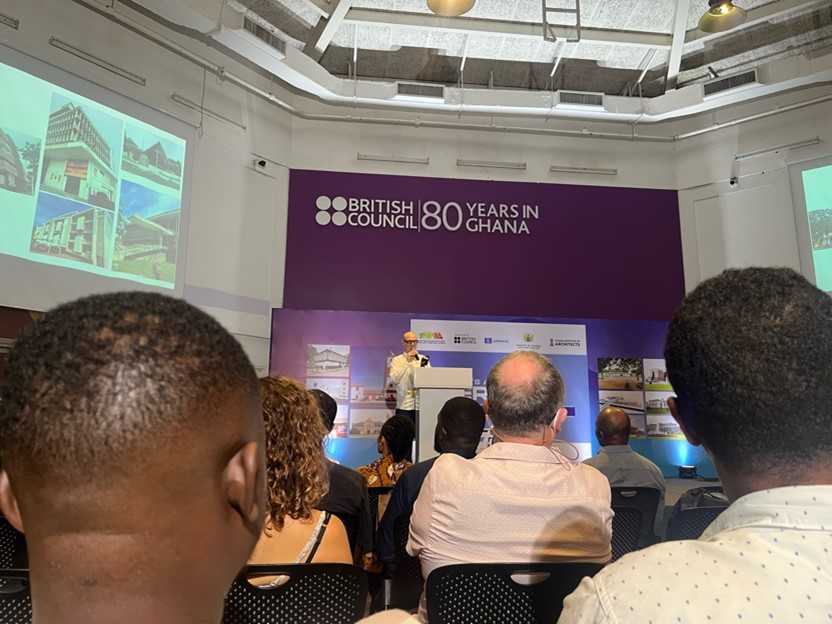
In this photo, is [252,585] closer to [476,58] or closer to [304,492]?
[304,492]

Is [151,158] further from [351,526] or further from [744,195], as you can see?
[744,195]

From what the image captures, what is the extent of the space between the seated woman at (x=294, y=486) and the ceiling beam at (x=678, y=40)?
664 centimetres

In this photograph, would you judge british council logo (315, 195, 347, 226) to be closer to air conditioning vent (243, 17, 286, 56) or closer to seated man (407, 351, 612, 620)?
air conditioning vent (243, 17, 286, 56)

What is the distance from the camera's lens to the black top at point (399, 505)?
7.72 ft

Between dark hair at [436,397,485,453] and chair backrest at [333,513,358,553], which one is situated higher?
dark hair at [436,397,485,453]

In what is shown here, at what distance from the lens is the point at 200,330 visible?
1.82 feet

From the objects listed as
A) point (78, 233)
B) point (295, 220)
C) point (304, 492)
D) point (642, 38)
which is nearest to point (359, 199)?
point (295, 220)

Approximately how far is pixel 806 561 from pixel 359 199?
712 centimetres

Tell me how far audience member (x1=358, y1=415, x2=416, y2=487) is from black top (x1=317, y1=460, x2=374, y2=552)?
687 millimetres

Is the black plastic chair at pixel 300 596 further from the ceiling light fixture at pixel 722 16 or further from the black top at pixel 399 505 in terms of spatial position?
the ceiling light fixture at pixel 722 16

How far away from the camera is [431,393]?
466 cm

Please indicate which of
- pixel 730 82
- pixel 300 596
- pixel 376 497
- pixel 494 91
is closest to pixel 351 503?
pixel 376 497

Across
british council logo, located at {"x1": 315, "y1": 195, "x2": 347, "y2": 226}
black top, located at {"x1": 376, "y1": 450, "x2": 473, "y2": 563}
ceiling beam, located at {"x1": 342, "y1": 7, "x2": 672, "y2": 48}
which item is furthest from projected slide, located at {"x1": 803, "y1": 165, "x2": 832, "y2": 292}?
black top, located at {"x1": 376, "y1": 450, "x2": 473, "y2": 563}

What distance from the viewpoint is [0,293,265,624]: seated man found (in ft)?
1.67
